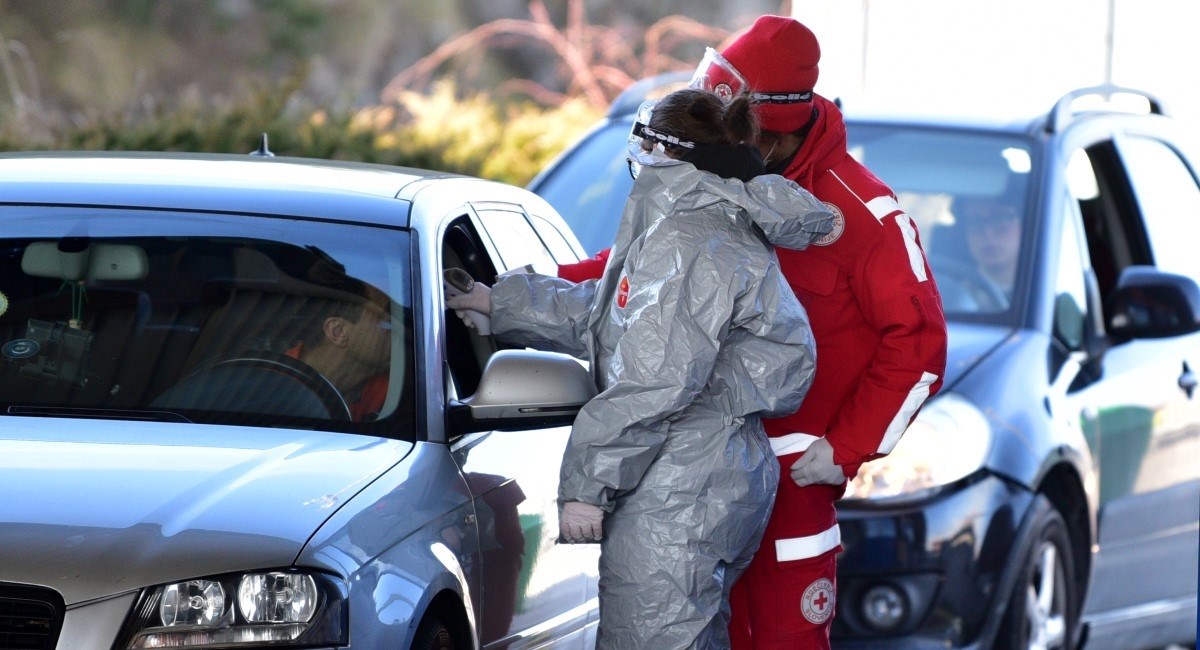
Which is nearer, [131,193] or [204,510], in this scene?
[204,510]

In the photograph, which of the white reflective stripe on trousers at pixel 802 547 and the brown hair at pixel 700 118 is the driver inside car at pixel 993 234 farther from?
the brown hair at pixel 700 118

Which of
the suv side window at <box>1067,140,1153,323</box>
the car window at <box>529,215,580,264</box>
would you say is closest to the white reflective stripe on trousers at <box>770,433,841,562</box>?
the car window at <box>529,215,580,264</box>

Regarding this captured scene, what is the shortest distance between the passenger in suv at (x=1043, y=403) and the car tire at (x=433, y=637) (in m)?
2.36

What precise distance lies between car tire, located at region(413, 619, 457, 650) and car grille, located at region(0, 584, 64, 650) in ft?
2.24

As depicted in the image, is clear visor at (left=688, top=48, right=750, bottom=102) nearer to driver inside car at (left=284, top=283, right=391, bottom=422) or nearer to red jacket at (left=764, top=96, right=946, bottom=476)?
red jacket at (left=764, top=96, right=946, bottom=476)

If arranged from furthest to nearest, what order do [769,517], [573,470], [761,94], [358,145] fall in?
[358,145]
[761,94]
[769,517]
[573,470]

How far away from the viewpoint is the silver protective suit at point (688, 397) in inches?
157

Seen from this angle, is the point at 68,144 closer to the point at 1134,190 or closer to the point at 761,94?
the point at 1134,190

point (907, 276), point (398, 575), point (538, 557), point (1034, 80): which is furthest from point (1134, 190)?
point (1034, 80)

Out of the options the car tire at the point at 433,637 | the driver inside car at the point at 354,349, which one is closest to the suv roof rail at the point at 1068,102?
the driver inside car at the point at 354,349

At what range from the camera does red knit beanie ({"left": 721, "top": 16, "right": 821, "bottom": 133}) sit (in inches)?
181

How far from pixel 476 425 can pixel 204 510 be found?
0.80 m

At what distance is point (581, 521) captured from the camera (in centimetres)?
402

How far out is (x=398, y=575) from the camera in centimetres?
362
